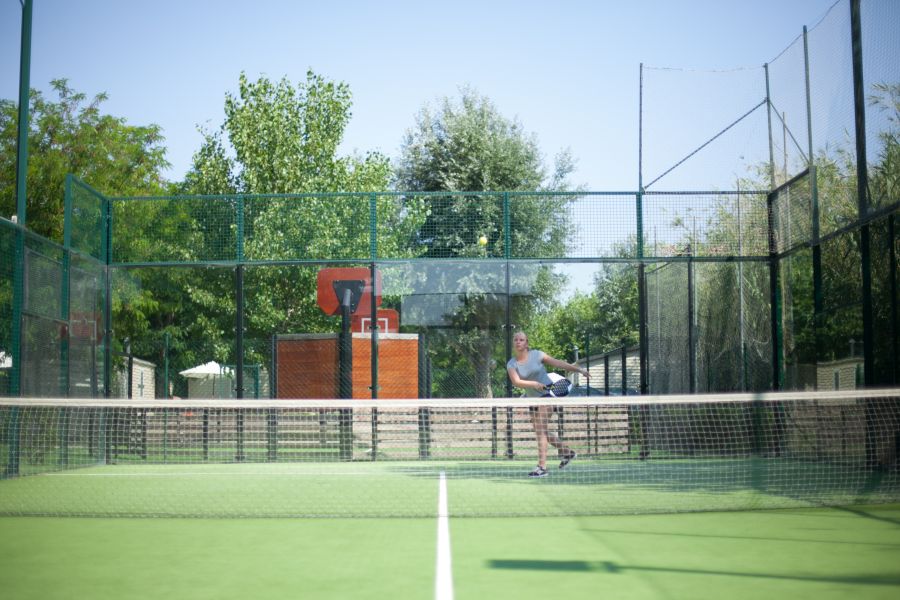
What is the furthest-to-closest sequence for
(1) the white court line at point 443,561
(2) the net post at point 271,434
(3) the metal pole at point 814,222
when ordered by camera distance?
1. (2) the net post at point 271,434
2. (3) the metal pole at point 814,222
3. (1) the white court line at point 443,561

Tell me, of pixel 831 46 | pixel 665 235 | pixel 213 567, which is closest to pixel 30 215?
pixel 665 235

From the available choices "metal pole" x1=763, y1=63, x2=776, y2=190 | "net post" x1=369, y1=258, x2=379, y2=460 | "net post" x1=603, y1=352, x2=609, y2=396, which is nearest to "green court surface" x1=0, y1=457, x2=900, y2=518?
"net post" x1=369, y1=258, x2=379, y2=460

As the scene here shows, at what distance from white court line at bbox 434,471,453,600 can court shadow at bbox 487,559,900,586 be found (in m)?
0.29

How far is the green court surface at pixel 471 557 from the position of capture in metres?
5.25

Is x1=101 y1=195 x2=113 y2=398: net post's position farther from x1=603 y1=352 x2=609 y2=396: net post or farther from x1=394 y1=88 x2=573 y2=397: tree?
x1=603 y1=352 x2=609 y2=396: net post

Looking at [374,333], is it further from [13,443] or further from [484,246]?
[13,443]

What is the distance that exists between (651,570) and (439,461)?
955cm

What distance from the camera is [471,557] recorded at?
20.4 feet

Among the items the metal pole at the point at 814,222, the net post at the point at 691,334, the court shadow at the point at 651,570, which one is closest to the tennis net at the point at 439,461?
the net post at the point at 691,334

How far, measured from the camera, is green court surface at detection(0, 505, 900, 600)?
17.2 ft

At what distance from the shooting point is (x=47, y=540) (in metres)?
7.11

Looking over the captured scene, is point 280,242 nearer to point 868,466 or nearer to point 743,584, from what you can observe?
point 868,466

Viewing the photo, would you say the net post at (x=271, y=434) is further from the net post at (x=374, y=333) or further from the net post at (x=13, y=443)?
the net post at (x=13, y=443)

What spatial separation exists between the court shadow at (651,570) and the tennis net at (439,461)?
7.78 feet
